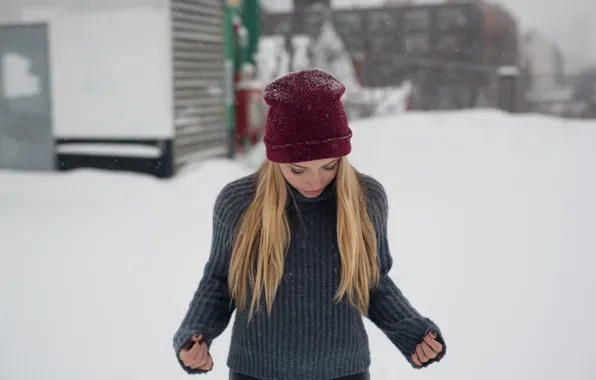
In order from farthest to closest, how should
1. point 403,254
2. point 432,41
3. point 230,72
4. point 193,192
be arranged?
point 432,41, point 230,72, point 193,192, point 403,254

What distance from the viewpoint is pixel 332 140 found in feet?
6.02

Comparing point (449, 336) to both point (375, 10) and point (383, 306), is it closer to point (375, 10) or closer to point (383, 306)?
point (383, 306)

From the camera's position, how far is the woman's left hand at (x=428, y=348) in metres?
1.88

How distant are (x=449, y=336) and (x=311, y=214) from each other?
9.22 feet

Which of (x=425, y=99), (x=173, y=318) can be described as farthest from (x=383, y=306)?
(x=425, y=99)

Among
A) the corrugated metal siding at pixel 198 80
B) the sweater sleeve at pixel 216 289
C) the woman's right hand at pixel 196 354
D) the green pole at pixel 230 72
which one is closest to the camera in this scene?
the woman's right hand at pixel 196 354

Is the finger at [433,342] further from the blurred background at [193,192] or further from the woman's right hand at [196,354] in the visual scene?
the blurred background at [193,192]

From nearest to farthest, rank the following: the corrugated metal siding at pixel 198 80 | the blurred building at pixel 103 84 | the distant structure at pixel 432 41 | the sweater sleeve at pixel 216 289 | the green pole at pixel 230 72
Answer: the sweater sleeve at pixel 216 289 < the blurred building at pixel 103 84 < the corrugated metal siding at pixel 198 80 < the green pole at pixel 230 72 < the distant structure at pixel 432 41

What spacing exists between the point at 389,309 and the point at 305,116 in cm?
66

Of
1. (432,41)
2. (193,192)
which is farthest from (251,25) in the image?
(432,41)

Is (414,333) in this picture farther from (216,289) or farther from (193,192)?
(193,192)

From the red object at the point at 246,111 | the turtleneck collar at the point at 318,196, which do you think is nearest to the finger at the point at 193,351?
the turtleneck collar at the point at 318,196

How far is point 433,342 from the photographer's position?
73.9 inches

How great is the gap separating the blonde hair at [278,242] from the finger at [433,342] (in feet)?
0.71
